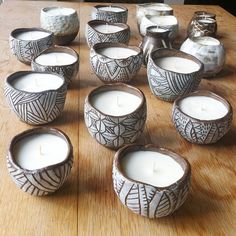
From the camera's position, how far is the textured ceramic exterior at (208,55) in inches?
34.2

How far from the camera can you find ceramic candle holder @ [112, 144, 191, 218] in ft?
1.50

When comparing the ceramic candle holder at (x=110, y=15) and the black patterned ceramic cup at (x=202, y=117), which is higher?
the black patterned ceramic cup at (x=202, y=117)

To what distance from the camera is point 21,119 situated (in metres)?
0.67

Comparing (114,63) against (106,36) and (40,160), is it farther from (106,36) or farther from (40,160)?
(40,160)

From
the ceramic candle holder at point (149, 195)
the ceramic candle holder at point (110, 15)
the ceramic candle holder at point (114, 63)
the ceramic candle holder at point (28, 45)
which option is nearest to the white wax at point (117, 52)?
Result: the ceramic candle holder at point (114, 63)

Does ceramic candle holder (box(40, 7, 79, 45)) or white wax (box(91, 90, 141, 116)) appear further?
ceramic candle holder (box(40, 7, 79, 45))

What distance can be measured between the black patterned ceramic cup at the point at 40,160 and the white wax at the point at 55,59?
257 mm

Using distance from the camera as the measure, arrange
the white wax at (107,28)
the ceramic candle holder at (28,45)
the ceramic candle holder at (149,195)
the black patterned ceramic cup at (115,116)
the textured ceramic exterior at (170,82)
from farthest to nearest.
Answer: the white wax at (107,28)
the ceramic candle holder at (28,45)
the textured ceramic exterior at (170,82)
the black patterned ceramic cup at (115,116)
the ceramic candle holder at (149,195)

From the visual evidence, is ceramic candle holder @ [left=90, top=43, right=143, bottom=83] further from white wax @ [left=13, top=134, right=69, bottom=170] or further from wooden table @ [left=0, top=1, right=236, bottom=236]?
white wax @ [left=13, top=134, right=69, bottom=170]

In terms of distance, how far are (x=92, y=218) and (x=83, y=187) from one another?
6cm

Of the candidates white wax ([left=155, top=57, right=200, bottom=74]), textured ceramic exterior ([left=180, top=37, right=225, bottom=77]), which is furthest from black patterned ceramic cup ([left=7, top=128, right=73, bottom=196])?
textured ceramic exterior ([left=180, top=37, right=225, bottom=77])

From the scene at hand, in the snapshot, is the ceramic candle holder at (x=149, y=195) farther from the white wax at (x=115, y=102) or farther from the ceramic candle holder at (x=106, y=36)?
the ceramic candle holder at (x=106, y=36)

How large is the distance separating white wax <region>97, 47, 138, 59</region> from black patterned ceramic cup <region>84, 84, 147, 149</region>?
172 millimetres

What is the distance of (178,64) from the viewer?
2.62 feet
